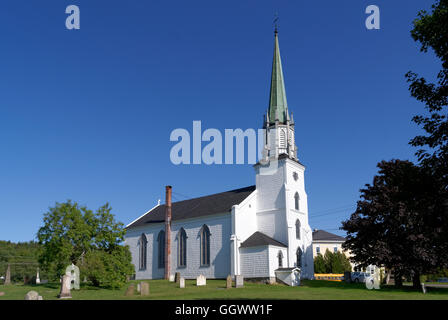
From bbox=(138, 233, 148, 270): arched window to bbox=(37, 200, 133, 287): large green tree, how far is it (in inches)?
747

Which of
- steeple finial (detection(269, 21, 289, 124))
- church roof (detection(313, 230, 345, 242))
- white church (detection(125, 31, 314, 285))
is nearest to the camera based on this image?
white church (detection(125, 31, 314, 285))

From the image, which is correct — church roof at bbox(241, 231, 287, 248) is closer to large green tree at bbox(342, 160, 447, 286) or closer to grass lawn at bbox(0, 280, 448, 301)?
large green tree at bbox(342, 160, 447, 286)

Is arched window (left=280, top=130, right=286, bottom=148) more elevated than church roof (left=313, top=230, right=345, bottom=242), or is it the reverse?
arched window (left=280, top=130, right=286, bottom=148)

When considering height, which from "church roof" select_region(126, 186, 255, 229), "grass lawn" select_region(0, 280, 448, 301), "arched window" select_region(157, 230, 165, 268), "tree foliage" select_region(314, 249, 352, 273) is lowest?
"tree foliage" select_region(314, 249, 352, 273)

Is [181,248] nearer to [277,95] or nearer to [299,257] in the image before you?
[299,257]

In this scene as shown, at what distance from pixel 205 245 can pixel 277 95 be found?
71.2ft

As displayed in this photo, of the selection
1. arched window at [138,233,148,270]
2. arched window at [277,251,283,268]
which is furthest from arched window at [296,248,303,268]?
arched window at [138,233,148,270]

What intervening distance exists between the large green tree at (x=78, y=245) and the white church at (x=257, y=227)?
13.0 metres

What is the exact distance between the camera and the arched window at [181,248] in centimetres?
4809

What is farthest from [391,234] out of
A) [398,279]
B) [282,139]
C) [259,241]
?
[282,139]

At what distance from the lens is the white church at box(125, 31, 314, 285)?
41.2 metres
